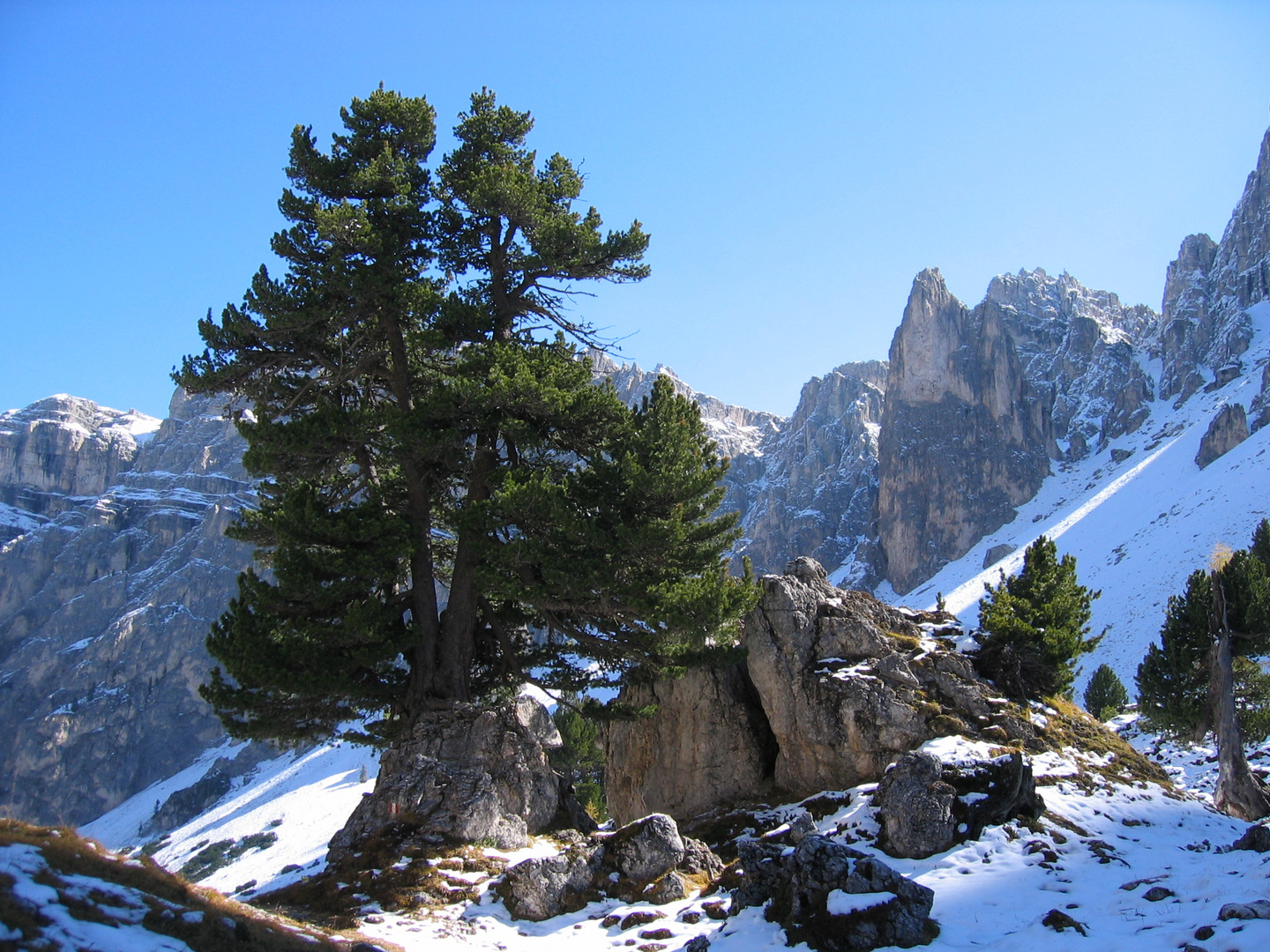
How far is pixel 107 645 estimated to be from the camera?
168 meters

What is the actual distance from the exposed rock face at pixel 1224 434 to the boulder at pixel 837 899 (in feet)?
409

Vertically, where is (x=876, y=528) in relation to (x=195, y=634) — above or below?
above

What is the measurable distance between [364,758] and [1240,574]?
116779mm

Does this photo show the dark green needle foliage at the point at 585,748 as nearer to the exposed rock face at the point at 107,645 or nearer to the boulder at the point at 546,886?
the boulder at the point at 546,886

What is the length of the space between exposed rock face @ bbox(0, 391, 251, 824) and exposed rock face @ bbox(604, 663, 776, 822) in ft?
453

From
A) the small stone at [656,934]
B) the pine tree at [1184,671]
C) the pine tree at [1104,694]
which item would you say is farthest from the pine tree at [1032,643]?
the pine tree at [1104,694]

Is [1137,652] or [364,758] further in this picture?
[364,758]

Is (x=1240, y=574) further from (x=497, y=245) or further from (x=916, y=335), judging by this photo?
(x=916, y=335)

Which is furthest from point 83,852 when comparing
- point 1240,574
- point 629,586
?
point 1240,574

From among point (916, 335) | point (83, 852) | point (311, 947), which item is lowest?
point (311, 947)

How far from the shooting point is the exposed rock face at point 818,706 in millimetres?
16016

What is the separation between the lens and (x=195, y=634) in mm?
169250

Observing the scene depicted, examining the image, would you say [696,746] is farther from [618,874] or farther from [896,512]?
[896,512]

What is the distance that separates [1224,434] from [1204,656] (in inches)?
4316
